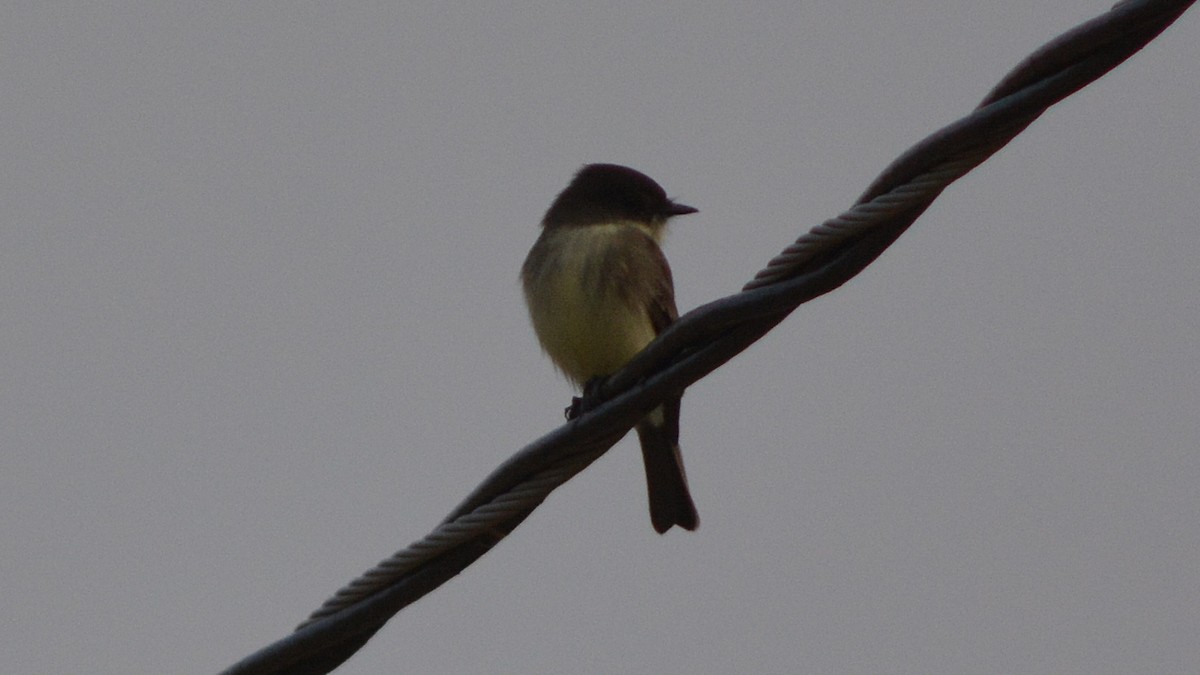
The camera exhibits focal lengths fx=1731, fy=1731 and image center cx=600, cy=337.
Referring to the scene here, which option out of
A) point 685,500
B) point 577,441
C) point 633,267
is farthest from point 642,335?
point 577,441

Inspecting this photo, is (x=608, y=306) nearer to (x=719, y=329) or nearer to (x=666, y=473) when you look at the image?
(x=666, y=473)

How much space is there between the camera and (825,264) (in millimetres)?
3164

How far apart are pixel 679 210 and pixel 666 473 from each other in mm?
1241

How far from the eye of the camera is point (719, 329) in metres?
→ 3.27

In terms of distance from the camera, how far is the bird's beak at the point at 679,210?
6922 mm

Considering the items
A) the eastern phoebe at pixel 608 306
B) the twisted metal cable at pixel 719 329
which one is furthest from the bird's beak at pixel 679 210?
the twisted metal cable at pixel 719 329

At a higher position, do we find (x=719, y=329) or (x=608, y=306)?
(x=608, y=306)

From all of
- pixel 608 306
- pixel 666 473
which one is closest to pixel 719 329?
pixel 608 306

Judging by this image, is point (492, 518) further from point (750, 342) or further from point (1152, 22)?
point (1152, 22)

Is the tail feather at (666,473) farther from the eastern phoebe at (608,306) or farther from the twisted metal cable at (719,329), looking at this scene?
the twisted metal cable at (719,329)

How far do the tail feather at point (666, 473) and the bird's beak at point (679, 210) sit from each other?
3.29 feet

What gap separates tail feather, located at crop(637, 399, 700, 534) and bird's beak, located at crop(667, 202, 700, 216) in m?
1.00

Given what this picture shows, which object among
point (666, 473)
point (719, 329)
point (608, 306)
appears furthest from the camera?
point (666, 473)

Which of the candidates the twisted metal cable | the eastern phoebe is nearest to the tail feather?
the eastern phoebe
